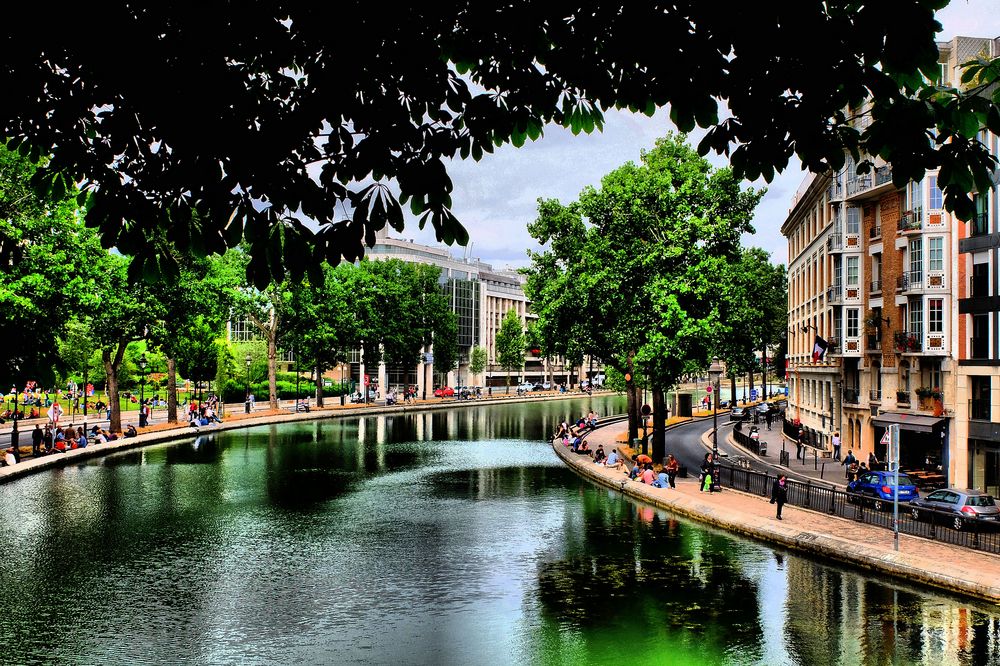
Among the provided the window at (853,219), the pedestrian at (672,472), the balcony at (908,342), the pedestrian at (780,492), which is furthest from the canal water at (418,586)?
the window at (853,219)

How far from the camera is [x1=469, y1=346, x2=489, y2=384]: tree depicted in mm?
150375

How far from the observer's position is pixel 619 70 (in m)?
7.91

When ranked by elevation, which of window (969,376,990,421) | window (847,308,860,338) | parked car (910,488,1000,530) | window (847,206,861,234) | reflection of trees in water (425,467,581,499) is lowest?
reflection of trees in water (425,467,581,499)

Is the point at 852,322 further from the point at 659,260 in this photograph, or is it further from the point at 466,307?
the point at 466,307

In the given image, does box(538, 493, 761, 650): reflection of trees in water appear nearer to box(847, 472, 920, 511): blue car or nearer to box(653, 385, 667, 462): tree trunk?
box(847, 472, 920, 511): blue car

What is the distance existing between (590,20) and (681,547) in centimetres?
2177

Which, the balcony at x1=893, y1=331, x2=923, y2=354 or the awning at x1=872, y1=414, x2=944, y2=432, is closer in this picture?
the awning at x1=872, y1=414, x2=944, y2=432

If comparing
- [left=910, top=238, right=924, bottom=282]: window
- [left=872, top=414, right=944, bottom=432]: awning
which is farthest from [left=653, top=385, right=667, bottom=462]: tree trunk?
[left=910, top=238, right=924, bottom=282]: window

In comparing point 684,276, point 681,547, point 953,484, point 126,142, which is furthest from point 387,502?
point 126,142

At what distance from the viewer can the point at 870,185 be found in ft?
145

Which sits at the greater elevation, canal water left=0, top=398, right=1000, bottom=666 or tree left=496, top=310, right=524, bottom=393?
tree left=496, top=310, right=524, bottom=393

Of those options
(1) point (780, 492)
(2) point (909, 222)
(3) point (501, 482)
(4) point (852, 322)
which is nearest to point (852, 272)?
(4) point (852, 322)

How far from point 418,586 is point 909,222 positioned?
3116cm

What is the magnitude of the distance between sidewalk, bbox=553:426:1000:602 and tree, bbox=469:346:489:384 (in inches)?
4434
